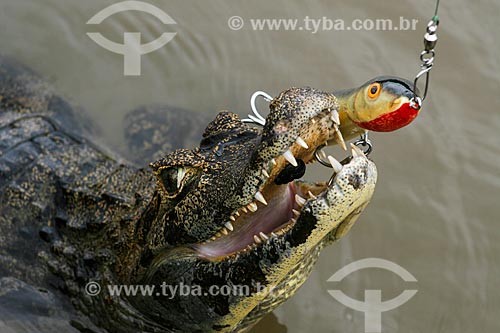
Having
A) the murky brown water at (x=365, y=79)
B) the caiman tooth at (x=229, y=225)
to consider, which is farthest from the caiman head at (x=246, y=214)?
the murky brown water at (x=365, y=79)

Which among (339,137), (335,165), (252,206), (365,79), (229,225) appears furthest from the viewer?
(365,79)

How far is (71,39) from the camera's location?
6.68 metres

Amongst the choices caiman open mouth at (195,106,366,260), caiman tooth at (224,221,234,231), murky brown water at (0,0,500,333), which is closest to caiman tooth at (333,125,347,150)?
caiman open mouth at (195,106,366,260)

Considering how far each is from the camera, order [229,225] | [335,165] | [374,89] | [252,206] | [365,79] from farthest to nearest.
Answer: [365,79]
[229,225]
[252,206]
[335,165]
[374,89]

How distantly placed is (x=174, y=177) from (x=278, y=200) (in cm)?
58

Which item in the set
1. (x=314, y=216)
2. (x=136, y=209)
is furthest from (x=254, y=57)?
(x=314, y=216)

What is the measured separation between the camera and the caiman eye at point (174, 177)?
11.4ft

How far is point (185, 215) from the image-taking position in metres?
3.46

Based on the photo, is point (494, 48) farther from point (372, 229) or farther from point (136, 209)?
point (136, 209)

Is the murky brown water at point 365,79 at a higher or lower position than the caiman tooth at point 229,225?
higher

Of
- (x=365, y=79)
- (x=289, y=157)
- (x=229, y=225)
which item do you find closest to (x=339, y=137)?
(x=289, y=157)

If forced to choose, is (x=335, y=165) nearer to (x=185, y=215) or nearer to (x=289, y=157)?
(x=289, y=157)

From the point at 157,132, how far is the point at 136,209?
6.38ft

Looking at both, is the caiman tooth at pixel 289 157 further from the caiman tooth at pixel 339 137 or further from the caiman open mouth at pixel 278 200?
the caiman tooth at pixel 339 137
